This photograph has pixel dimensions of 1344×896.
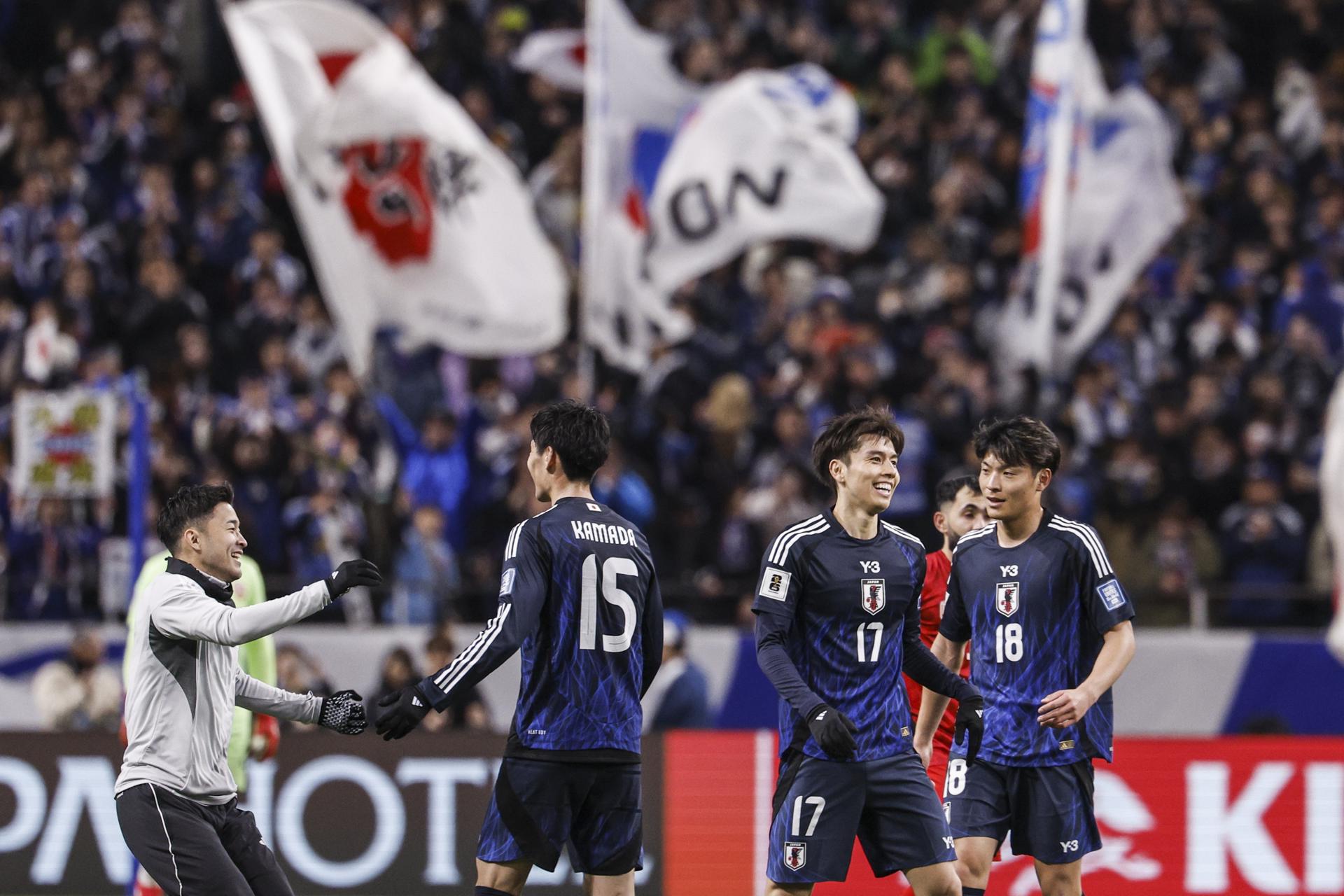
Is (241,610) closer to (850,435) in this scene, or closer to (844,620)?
(844,620)

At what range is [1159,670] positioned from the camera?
14.7 meters

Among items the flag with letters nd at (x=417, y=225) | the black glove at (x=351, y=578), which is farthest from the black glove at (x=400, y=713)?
the flag with letters nd at (x=417, y=225)

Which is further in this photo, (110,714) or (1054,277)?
(1054,277)

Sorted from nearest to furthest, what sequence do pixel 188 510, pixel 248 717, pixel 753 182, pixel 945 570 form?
1. pixel 188 510
2. pixel 945 570
3. pixel 248 717
4. pixel 753 182

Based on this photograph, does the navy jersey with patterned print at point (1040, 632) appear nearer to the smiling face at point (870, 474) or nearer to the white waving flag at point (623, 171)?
the smiling face at point (870, 474)

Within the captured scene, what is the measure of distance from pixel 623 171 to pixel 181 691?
940 cm

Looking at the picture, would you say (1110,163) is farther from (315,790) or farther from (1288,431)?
(315,790)

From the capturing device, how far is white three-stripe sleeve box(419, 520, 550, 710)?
6.95 meters

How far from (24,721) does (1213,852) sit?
8.58m

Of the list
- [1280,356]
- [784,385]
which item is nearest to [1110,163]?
[1280,356]

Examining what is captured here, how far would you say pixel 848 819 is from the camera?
7.43 meters

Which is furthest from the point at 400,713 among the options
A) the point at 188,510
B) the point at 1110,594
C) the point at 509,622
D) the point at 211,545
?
the point at 1110,594

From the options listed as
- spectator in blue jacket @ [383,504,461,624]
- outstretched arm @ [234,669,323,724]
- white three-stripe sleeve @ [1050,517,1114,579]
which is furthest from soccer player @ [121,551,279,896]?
spectator in blue jacket @ [383,504,461,624]

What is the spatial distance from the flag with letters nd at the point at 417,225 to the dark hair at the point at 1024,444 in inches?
286
